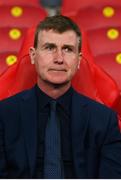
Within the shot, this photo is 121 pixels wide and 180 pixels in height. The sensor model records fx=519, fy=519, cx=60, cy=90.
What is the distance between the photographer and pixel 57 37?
1.26m

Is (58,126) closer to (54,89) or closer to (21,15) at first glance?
(54,89)

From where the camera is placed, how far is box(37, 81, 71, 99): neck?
4.17ft

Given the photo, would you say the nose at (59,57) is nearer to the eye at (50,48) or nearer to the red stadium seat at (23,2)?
the eye at (50,48)

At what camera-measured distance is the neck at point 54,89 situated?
4.17 ft

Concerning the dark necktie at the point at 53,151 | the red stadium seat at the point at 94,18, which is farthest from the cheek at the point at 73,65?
the red stadium seat at the point at 94,18

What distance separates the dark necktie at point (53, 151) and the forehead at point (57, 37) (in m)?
0.17

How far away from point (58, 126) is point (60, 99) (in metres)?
0.07

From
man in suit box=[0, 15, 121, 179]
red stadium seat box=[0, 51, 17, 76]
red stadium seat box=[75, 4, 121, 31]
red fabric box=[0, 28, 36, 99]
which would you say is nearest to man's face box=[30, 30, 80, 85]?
man in suit box=[0, 15, 121, 179]

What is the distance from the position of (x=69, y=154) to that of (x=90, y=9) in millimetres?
1344

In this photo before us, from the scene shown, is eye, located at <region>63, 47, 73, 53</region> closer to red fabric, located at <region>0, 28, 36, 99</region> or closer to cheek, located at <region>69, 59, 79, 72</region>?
cheek, located at <region>69, 59, 79, 72</region>

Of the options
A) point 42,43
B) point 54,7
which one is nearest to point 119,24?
point 54,7

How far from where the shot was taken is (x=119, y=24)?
245cm

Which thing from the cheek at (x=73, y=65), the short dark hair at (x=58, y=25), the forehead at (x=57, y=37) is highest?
the short dark hair at (x=58, y=25)

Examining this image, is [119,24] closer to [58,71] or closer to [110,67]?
[110,67]
